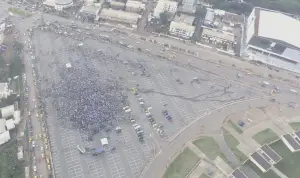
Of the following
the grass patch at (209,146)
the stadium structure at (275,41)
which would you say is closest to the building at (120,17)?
the stadium structure at (275,41)

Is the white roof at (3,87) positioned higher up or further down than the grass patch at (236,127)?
further down

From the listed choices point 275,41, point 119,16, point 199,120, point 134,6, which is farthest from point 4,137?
→ point 275,41

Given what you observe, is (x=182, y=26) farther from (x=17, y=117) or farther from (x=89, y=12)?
(x=17, y=117)

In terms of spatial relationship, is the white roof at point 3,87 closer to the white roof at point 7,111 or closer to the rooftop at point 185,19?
the white roof at point 7,111

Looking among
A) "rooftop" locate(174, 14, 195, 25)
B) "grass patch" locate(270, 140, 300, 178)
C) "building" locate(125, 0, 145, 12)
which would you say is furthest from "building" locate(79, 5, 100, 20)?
"grass patch" locate(270, 140, 300, 178)

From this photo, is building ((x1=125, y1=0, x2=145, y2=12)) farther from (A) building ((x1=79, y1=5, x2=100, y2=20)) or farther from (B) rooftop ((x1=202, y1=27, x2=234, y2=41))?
(B) rooftop ((x1=202, y1=27, x2=234, y2=41))
